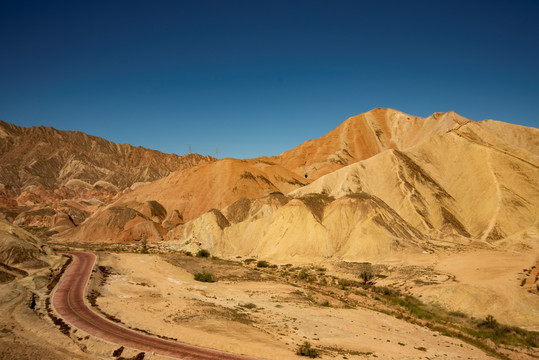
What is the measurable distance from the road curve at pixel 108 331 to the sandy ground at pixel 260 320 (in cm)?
92

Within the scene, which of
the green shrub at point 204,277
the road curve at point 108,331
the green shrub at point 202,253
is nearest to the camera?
the road curve at point 108,331

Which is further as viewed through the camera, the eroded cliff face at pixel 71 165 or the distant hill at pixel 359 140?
the eroded cliff face at pixel 71 165

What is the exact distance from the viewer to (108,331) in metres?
19.9

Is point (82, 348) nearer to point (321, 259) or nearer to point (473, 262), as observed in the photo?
point (321, 259)

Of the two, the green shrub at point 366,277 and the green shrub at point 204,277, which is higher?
the green shrub at point 366,277

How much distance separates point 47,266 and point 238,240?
2643cm

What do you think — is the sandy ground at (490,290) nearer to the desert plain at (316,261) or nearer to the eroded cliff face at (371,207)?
the desert plain at (316,261)

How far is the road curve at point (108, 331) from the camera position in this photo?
693 inches

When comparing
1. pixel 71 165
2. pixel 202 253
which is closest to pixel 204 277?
pixel 202 253

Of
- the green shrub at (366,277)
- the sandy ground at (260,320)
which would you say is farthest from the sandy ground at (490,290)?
the sandy ground at (260,320)

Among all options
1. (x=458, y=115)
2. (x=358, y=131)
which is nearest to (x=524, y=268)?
(x=458, y=115)

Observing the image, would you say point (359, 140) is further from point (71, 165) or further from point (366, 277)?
point (71, 165)

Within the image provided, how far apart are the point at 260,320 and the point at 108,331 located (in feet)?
29.9

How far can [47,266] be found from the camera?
33.4 m
